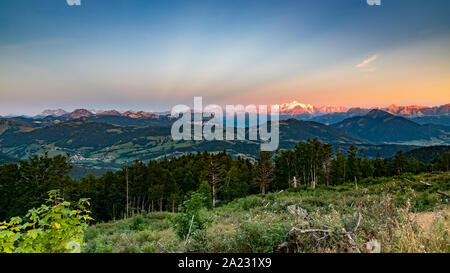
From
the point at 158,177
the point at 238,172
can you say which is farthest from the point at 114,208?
the point at 238,172

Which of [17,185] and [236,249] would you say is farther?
[17,185]

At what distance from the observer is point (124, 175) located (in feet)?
165

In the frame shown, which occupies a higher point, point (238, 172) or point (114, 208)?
point (238, 172)

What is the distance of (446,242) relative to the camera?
3.62 m

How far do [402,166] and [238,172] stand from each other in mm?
51857

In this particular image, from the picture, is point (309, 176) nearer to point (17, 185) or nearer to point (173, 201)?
point (173, 201)

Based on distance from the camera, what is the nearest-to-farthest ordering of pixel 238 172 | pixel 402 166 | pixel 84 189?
pixel 84 189 < pixel 238 172 < pixel 402 166

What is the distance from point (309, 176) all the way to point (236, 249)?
5722 cm

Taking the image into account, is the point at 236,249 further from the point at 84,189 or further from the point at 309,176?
the point at 309,176
